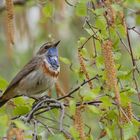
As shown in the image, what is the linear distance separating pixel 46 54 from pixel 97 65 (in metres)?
2.30

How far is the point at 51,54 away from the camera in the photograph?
680 centimetres

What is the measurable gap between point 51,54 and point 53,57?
120mm

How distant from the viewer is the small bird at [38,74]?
651 cm

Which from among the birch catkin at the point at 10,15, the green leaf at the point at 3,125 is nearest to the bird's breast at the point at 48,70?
the birch catkin at the point at 10,15

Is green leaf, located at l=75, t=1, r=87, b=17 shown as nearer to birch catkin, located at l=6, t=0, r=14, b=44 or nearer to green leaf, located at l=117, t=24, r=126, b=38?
green leaf, located at l=117, t=24, r=126, b=38

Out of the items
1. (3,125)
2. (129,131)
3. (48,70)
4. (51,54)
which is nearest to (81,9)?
(129,131)

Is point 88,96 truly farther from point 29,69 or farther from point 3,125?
point 29,69

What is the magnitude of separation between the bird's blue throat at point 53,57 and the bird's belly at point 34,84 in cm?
14

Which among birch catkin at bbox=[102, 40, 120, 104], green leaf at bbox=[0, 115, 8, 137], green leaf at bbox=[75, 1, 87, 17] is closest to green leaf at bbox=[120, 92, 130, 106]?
birch catkin at bbox=[102, 40, 120, 104]

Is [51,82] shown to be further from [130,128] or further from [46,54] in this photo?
[130,128]

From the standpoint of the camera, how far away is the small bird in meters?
6.51

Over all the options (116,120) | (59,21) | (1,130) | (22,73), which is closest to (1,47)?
(59,21)

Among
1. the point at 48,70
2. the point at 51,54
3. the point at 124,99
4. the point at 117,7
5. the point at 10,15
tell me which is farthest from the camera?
the point at 51,54

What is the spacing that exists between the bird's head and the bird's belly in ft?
0.47
